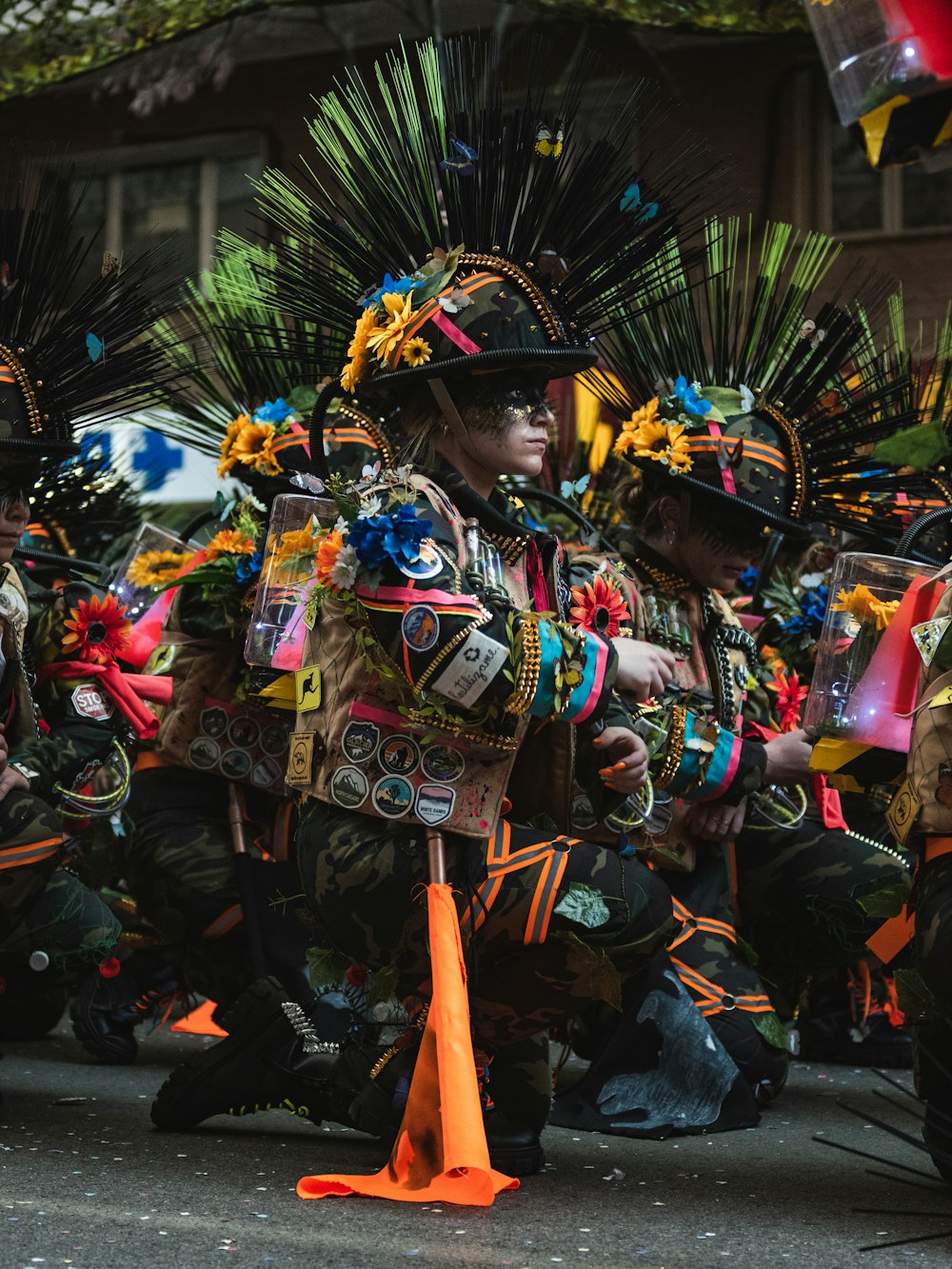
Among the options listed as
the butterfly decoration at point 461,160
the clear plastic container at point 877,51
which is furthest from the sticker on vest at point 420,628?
the clear plastic container at point 877,51

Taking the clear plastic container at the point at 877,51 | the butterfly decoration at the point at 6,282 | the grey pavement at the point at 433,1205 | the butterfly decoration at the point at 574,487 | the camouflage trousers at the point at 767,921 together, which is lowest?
the grey pavement at the point at 433,1205

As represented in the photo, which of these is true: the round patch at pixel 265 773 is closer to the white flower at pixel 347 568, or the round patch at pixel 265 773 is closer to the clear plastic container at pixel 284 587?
the clear plastic container at pixel 284 587

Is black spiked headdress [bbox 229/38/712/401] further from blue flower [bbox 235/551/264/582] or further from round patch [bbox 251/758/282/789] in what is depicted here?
round patch [bbox 251/758/282/789]

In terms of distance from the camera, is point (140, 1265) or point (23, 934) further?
point (23, 934)

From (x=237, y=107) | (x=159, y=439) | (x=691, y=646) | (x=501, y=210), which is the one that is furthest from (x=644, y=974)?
(x=237, y=107)

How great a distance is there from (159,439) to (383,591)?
13.6ft

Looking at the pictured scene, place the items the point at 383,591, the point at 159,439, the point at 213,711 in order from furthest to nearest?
the point at 159,439, the point at 213,711, the point at 383,591

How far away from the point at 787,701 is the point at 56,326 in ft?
7.16

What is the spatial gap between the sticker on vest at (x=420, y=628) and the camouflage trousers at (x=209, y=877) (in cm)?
153

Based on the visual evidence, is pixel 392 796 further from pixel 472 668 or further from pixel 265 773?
pixel 265 773

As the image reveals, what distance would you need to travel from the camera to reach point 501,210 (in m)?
3.84

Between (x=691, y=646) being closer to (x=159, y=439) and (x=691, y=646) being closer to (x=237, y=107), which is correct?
(x=159, y=439)

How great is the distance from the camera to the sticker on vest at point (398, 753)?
348cm

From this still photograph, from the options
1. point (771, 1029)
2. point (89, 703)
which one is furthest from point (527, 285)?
point (771, 1029)
